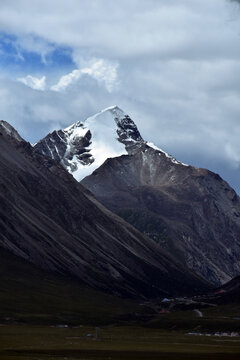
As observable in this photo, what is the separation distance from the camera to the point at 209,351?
5522 inches

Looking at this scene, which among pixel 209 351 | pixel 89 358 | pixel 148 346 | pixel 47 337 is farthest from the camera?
pixel 47 337

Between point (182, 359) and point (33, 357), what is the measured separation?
889 inches

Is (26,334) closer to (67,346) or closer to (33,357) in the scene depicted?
(67,346)

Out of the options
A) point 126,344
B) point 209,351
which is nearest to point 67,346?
point 126,344

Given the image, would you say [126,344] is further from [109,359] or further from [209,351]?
[109,359]

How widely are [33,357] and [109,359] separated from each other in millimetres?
11239

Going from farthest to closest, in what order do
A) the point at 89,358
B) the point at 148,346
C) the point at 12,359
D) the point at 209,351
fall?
the point at 148,346, the point at 209,351, the point at 89,358, the point at 12,359

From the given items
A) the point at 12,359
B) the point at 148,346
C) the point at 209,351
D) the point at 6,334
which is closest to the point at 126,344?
the point at 148,346

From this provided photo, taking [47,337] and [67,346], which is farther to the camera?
[47,337]

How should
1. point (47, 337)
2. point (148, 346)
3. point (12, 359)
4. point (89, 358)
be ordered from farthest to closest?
point (47, 337)
point (148, 346)
point (89, 358)
point (12, 359)

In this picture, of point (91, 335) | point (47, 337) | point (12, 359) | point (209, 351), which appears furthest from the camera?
point (91, 335)

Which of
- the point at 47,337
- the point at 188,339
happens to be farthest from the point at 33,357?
the point at 188,339

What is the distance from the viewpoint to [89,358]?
120 metres

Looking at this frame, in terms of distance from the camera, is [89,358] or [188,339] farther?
[188,339]
